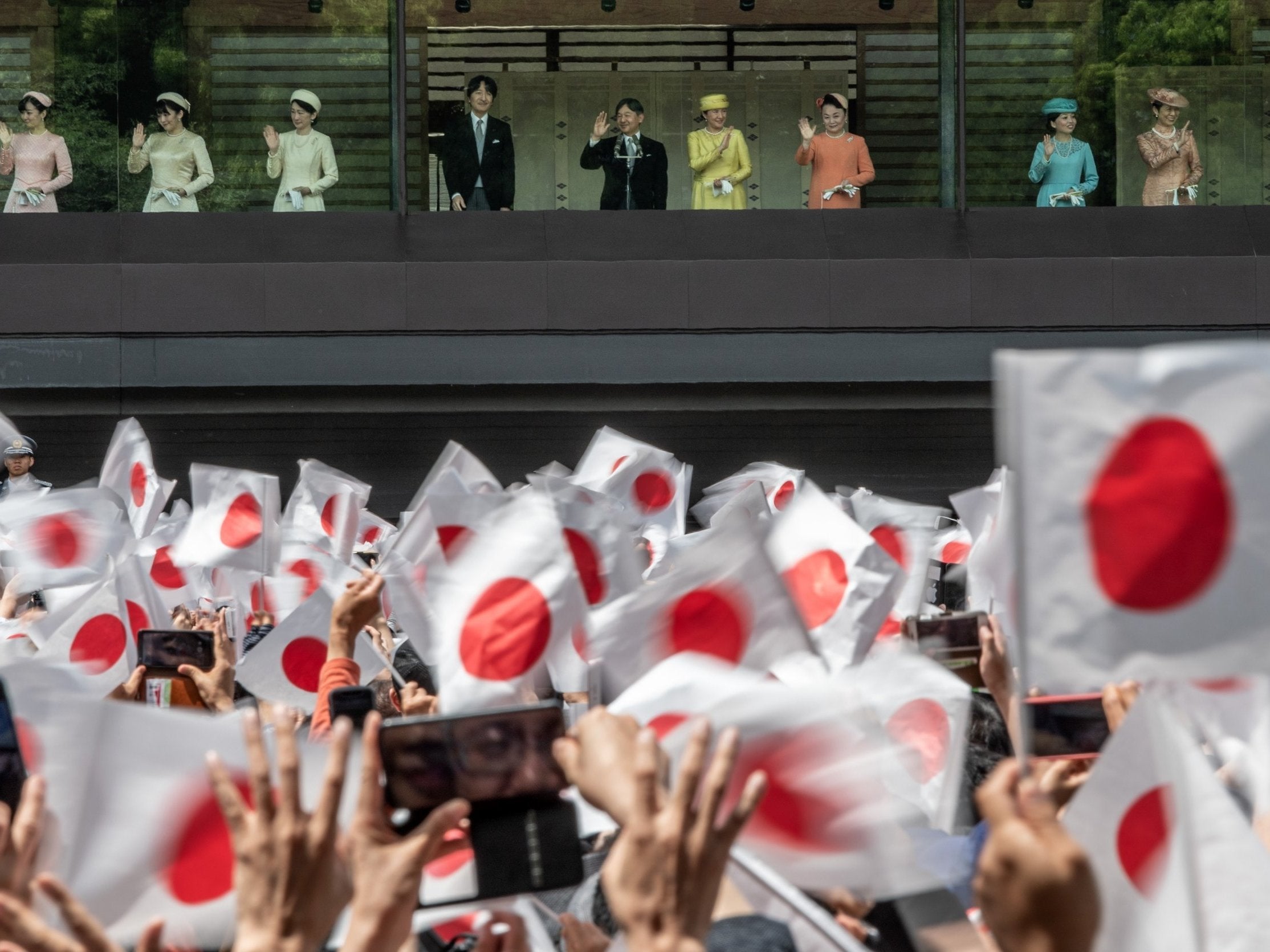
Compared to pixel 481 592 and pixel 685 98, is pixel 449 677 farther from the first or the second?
pixel 685 98

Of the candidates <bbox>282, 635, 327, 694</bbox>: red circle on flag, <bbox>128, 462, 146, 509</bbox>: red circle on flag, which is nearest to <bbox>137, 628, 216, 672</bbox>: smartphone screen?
<bbox>282, 635, 327, 694</bbox>: red circle on flag

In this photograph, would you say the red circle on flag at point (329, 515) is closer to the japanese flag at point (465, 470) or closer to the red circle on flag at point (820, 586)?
the japanese flag at point (465, 470)

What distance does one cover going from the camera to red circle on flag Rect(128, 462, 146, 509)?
11.1 metres

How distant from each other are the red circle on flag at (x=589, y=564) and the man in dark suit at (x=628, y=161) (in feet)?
37.1

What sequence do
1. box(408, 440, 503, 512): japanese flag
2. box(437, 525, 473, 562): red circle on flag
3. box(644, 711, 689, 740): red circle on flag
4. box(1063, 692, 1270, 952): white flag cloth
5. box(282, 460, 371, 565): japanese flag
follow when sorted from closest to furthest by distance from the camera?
box(1063, 692, 1270, 952): white flag cloth
box(644, 711, 689, 740): red circle on flag
box(437, 525, 473, 562): red circle on flag
box(408, 440, 503, 512): japanese flag
box(282, 460, 371, 565): japanese flag

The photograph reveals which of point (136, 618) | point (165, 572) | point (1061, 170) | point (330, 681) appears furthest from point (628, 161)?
point (330, 681)

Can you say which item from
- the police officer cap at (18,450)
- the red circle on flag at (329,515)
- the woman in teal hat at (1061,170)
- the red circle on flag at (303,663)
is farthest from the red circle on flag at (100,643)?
the woman in teal hat at (1061,170)

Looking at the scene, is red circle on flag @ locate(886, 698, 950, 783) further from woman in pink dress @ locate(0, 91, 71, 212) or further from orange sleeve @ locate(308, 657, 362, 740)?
woman in pink dress @ locate(0, 91, 71, 212)

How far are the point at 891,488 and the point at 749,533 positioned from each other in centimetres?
1415

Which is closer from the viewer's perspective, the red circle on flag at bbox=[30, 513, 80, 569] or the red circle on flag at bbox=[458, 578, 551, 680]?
the red circle on flag at bbox=[458, 578, 551, 680]

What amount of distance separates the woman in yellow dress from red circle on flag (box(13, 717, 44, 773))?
14620 mm

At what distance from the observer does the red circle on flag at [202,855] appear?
9.01 ft

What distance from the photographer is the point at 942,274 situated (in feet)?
57.9

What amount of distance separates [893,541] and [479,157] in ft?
32.4
